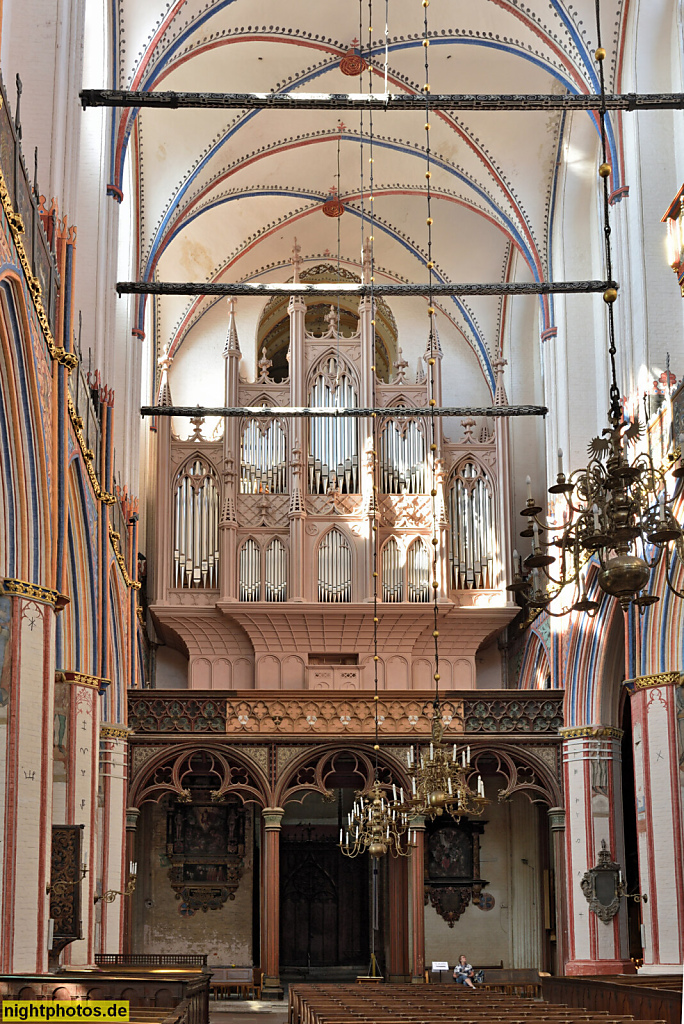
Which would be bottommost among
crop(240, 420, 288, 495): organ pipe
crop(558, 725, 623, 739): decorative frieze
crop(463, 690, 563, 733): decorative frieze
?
crop(558, 725, 623, 739): decorative frieze

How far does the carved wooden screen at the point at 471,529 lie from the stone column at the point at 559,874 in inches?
216

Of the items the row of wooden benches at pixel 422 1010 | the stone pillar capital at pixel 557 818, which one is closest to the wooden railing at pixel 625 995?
the row of wooden benches at pixel 422 1010

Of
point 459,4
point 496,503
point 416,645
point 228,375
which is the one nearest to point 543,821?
point 416,645

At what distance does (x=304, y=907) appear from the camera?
95.7 feet

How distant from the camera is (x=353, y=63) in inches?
989

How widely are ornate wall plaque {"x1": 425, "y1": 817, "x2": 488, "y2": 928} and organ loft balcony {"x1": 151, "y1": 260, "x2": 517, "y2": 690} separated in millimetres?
3193

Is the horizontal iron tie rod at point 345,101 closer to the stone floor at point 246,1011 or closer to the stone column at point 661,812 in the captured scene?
the stone column at point 661,812

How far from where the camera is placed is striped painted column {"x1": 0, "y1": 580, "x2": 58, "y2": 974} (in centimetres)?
1281

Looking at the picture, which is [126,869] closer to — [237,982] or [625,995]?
[237,982]

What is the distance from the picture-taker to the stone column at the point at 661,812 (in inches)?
711

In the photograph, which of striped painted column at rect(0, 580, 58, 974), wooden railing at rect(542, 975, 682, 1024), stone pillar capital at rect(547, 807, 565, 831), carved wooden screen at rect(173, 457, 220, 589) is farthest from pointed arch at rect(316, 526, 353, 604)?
striped painted column at rect(0, 580, 58, 974)

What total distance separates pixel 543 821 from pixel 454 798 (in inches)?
456

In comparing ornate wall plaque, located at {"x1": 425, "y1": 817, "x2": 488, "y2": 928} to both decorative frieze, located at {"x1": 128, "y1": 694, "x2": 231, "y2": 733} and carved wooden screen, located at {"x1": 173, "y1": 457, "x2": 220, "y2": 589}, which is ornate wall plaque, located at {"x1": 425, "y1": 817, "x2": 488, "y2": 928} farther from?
carved wooden screen, located at {"x1": 173, "y1": 457, "x2": 220, "y2": 589}

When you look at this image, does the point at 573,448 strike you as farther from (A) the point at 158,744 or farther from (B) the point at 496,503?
(A) the point at 158,744
